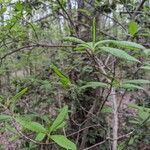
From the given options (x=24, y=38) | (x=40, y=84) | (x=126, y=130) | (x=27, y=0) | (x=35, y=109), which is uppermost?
(x=27, y=0)

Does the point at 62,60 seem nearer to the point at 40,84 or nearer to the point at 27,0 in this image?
the point at 40,84

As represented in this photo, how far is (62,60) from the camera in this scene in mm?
2795

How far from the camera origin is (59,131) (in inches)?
96.5

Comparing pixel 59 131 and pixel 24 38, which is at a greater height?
pixel 24 38

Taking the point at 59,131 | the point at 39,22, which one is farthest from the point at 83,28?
the point at 59,131

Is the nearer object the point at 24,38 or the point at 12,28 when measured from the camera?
the point at 12,28

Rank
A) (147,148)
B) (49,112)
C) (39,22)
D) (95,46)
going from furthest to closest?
(39,22), (147,148), (49,112), (95,46)

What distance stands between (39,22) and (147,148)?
5.09 feet

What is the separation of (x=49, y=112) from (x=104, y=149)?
1.95 ft

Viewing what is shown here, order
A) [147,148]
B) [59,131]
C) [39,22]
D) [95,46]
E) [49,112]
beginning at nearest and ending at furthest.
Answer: [95,46], [59,131], [49,112], [147,148], [39,22]

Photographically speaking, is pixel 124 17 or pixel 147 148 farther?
pixel 124 17

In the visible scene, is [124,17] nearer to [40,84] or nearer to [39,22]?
[39,22]

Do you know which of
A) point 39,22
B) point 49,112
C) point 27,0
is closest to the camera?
point 49,112

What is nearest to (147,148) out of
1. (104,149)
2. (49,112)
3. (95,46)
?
(104,149)
